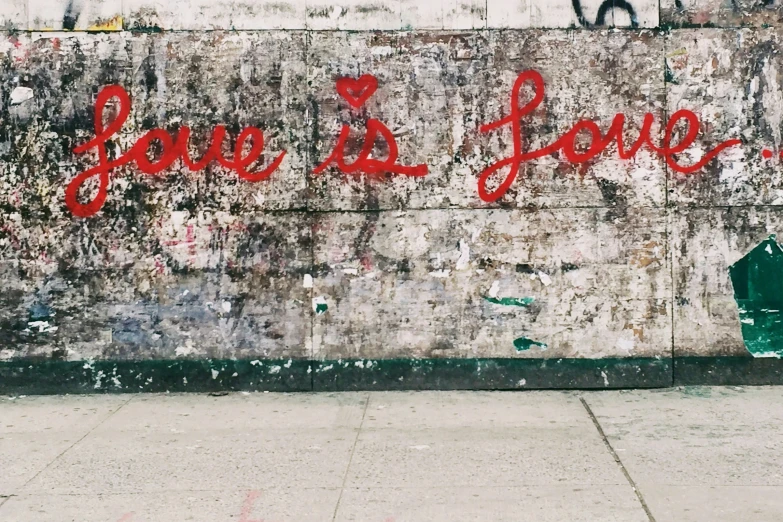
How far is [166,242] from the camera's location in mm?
A: 5863

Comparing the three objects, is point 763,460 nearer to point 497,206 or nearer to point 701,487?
point 701,487

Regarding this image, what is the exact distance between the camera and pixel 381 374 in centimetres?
589

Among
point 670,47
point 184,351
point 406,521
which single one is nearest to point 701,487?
point 406,521

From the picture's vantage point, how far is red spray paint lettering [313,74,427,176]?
5816 millimetres

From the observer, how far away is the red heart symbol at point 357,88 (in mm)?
5812

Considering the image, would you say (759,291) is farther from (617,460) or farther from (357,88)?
(357,88)

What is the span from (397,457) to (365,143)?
2.27m

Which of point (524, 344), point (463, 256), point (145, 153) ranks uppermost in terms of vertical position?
point (145, 153)

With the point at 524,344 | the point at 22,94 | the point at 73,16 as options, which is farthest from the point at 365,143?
the point at 22,94

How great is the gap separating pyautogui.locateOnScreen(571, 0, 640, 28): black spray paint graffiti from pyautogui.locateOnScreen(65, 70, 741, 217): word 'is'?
0.48 metres

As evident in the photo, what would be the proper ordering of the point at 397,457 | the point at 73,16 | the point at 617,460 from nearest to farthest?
the point at 617,460, the point at 397,457, the point at 73,16

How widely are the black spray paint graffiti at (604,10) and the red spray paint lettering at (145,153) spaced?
7.31 feet

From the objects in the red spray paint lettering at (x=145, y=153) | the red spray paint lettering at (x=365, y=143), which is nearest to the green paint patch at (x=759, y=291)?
→ the red spray paint lettering at (x=365, y=143)

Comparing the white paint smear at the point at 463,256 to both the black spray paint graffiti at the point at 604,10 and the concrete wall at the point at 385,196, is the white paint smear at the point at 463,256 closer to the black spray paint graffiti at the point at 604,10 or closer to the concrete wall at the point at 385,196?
the concrete wall at the point at 385,196
